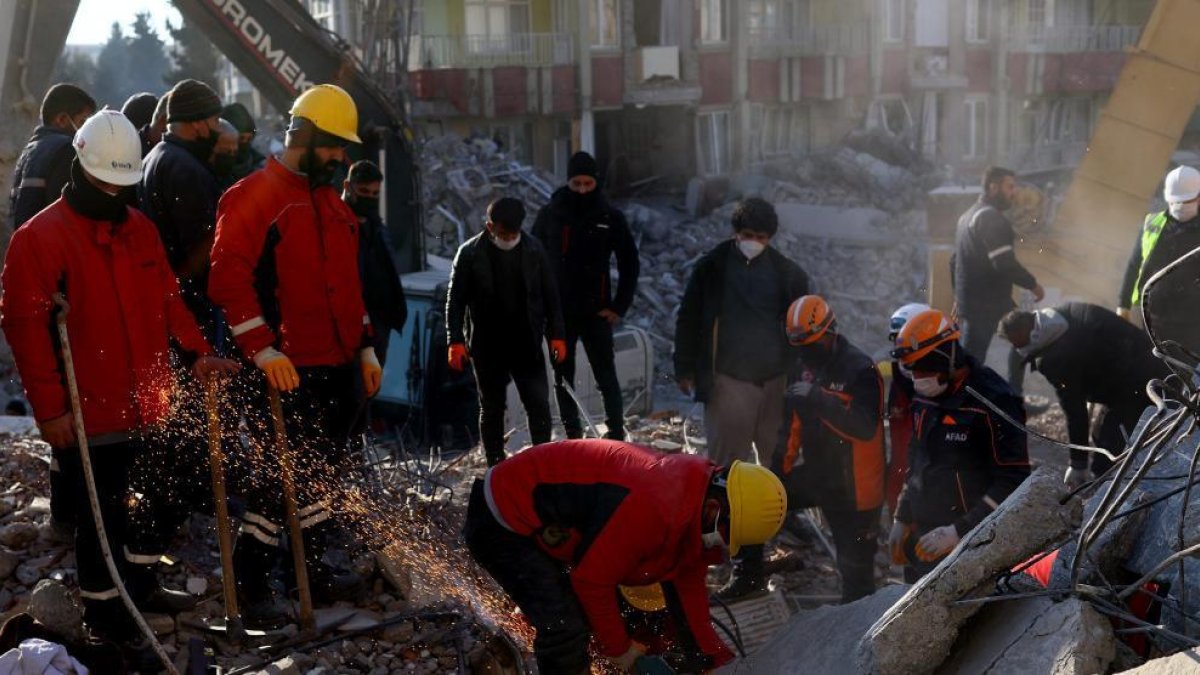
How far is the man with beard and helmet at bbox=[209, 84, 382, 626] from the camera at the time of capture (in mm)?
5348

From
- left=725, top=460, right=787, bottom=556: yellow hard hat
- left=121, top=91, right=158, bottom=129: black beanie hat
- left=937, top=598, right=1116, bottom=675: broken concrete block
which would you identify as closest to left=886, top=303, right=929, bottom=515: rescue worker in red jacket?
left=725, top=460, right=787, bottom=556: yellow hard hat

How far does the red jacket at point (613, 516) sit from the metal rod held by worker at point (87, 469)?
1334mm

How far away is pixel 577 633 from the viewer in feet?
15.9

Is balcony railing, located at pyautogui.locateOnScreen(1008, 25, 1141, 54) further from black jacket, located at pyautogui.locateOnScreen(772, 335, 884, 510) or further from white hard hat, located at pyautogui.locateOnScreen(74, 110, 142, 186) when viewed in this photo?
white hard hat, located at pyautogui.locateOnScreen(74, 110, 142, 186)

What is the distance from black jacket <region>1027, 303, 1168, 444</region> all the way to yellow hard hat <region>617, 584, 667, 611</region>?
318 cm

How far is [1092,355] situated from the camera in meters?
7.44

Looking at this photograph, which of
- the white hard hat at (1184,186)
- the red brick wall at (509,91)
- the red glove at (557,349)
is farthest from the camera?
the red brick wall at (509,91)

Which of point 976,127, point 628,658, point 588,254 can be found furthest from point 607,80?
point 628,658

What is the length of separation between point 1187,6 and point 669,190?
15979 mm

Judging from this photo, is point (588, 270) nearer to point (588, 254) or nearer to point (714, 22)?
point (588, 254)

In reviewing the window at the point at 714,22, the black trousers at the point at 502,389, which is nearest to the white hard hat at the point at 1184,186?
the black trousers at the point at 502,389

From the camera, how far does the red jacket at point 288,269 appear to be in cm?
534

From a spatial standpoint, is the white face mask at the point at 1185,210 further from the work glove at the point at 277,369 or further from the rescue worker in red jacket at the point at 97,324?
the rescue worker in red jacket at the point at 97,324

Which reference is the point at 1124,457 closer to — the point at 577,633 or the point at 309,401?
the point at 577,633
